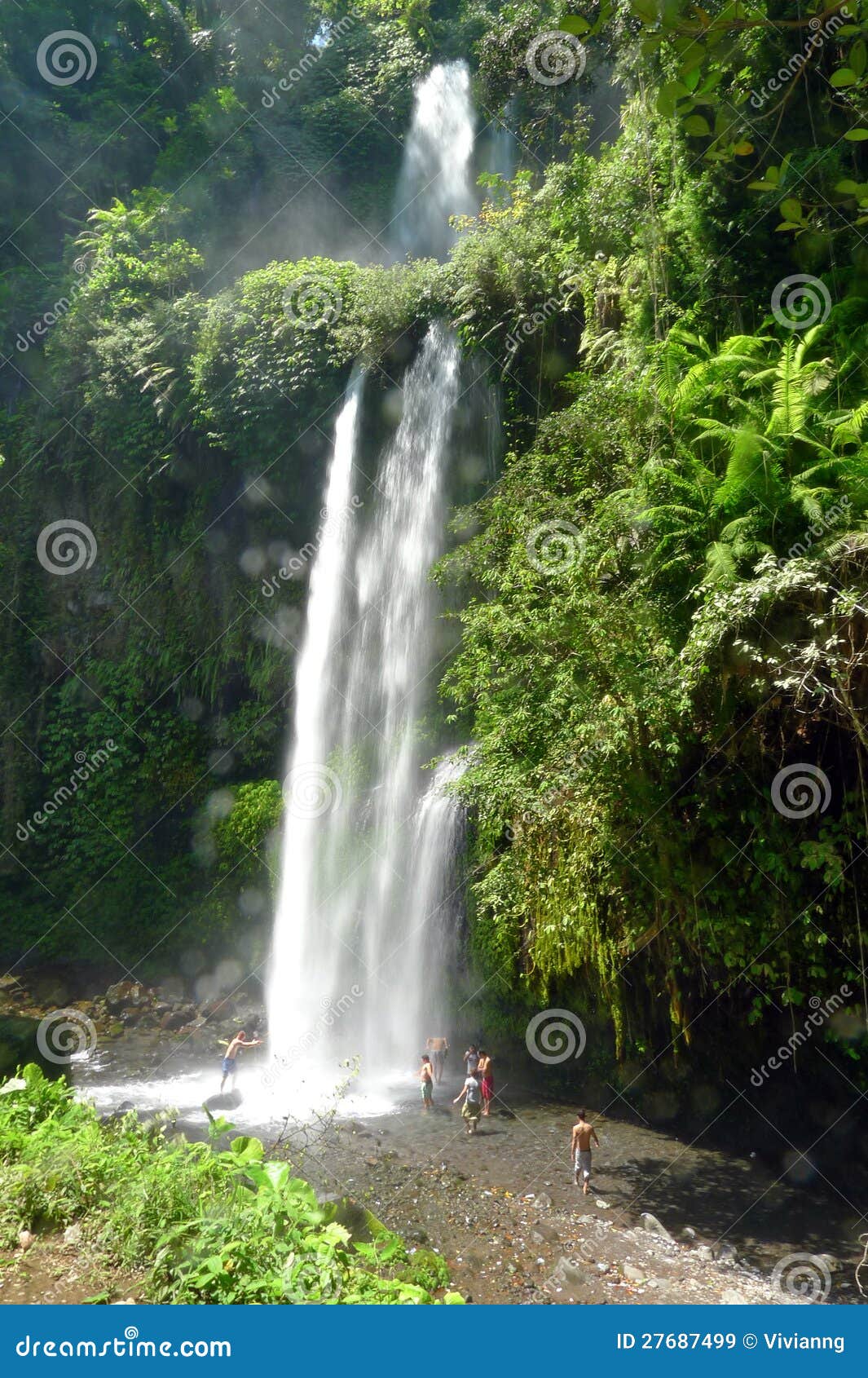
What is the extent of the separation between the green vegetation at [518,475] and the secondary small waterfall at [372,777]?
2.79 ft

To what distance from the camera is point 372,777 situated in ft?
47.0

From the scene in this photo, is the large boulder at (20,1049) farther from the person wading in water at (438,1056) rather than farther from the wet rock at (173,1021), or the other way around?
the person wading in water at (438,1056)

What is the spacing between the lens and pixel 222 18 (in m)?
26.7

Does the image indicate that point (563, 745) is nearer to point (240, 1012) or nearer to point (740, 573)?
point (740, 573)

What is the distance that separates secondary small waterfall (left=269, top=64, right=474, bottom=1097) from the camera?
1239 centimetres

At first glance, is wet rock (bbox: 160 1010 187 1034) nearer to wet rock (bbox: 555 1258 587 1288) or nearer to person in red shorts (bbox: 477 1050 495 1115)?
person in red shorts (bbox: 477 1050 495 1115)

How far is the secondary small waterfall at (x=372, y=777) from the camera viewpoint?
1239 centimetres

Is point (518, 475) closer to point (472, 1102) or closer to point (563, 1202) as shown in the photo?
point (472, 1102)

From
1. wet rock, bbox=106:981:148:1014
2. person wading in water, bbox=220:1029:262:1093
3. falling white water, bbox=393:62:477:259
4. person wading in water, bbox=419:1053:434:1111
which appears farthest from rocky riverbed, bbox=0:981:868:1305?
falling white water, bbox=393:62:477:259

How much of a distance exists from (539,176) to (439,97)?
4.62 m

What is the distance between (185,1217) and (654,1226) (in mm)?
4665

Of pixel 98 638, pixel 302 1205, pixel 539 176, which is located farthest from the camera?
pixel 539 176

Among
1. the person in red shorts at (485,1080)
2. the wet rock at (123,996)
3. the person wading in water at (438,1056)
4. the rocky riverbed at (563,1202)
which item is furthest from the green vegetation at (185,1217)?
the wet rock at (123,996)

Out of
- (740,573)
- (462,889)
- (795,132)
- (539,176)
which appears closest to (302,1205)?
(740,573)
